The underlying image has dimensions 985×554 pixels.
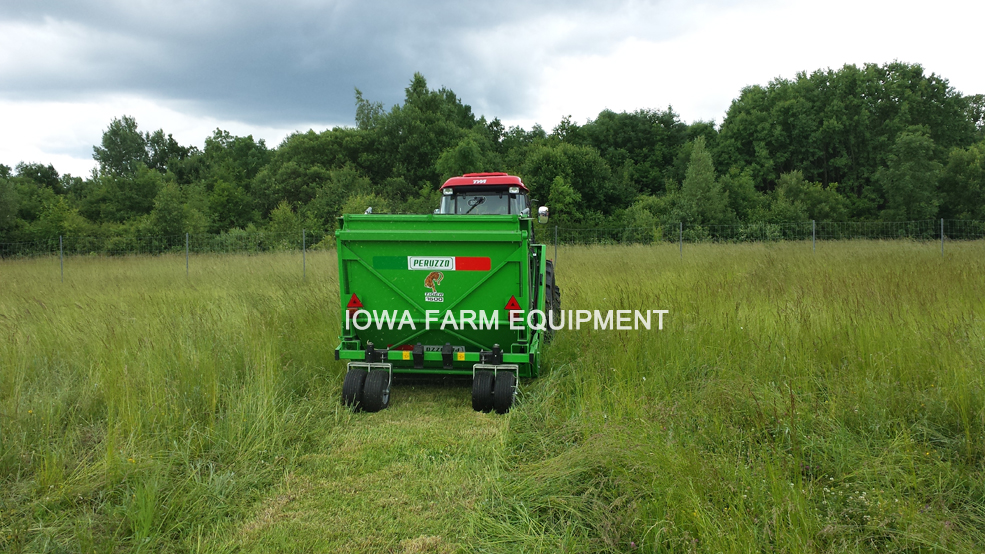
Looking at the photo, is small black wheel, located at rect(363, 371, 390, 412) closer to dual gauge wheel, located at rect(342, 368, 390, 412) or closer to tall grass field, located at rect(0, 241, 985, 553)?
dual gauge wheel, located at rect(342, 368, 390, 412)

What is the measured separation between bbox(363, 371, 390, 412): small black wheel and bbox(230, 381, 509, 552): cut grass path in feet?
0.30

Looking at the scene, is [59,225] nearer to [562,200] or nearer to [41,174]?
[562,200]

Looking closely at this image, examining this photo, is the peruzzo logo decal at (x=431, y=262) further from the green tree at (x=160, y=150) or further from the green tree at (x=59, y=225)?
the green tree at (x=160, y=150)

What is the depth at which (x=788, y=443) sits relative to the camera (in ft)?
11.6

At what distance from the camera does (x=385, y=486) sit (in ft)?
11.6

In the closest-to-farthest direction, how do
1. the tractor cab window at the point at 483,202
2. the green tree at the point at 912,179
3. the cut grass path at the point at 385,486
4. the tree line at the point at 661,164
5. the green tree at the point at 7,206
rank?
1. the cut grass path at the point at 385,486
2. the tractor cab window at the point at 483,202
3. the green tree at the point at 7,206
4. the tree line at the point at 661,164
5. the green tree at the point at 912,179

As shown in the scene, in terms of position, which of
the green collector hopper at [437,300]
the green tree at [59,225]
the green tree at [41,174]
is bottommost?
the green collector hopper at [437,300]

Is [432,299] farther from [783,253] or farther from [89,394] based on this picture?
[783,253]

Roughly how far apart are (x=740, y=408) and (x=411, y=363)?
2.93m

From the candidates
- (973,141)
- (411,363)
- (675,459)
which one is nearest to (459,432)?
(411,363)

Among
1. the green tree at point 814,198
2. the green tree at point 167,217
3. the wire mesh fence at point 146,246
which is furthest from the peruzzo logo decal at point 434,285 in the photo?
the green tree at point 814,198

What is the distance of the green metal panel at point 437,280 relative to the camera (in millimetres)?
4949

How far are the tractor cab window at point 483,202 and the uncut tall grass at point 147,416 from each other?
7.47 feet

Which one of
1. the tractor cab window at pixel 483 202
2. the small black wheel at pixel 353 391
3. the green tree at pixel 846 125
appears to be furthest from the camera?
the green tree at pixel 846 125
